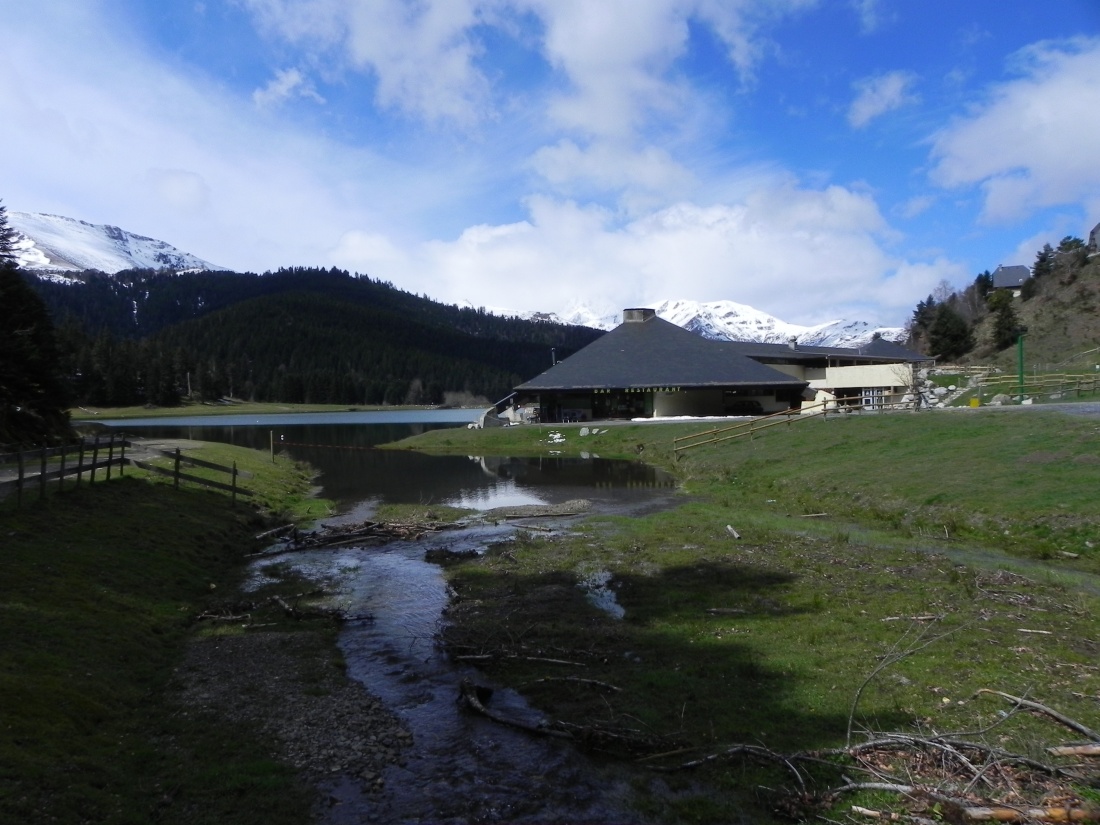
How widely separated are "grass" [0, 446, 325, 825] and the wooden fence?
2.39ft

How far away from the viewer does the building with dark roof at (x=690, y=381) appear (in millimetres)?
65625

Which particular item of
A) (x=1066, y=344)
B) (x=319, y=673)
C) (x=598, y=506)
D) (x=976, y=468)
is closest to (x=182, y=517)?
(x=319, y=673)

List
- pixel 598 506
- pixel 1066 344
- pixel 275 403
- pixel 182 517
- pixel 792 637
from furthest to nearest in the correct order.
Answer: pixel 275 403 → pixel 1066 344 → pixel 598 506 → pixel 182 517 → pixel 792 637

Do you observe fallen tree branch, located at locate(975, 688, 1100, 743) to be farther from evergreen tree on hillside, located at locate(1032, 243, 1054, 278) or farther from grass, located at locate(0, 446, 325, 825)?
evergreen tree on hillside, located at locate(1032, 243, 1054, 278)

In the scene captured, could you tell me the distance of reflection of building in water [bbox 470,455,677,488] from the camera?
37875 millimetres

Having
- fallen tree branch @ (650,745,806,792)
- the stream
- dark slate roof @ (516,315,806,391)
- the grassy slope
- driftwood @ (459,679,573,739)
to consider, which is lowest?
the stream

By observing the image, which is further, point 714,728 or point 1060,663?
point 1060,663

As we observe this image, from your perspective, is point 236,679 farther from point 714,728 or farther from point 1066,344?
point 1066,344

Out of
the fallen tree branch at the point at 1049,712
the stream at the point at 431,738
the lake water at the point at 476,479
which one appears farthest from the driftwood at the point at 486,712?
the lake water at the point at 476,479

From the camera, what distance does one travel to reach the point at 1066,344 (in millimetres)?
81500

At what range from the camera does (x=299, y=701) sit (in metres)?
10.7

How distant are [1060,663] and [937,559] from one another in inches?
287

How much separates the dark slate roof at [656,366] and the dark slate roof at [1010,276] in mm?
91977

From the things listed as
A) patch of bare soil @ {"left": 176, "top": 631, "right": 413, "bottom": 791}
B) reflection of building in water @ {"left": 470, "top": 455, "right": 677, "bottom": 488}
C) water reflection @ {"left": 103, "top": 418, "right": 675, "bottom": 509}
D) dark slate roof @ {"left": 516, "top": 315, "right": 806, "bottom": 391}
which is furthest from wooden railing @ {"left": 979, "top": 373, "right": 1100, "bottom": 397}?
patch of bare soil @ {"left": 176, "top": 631, "right": 413, "bottom": 791}
